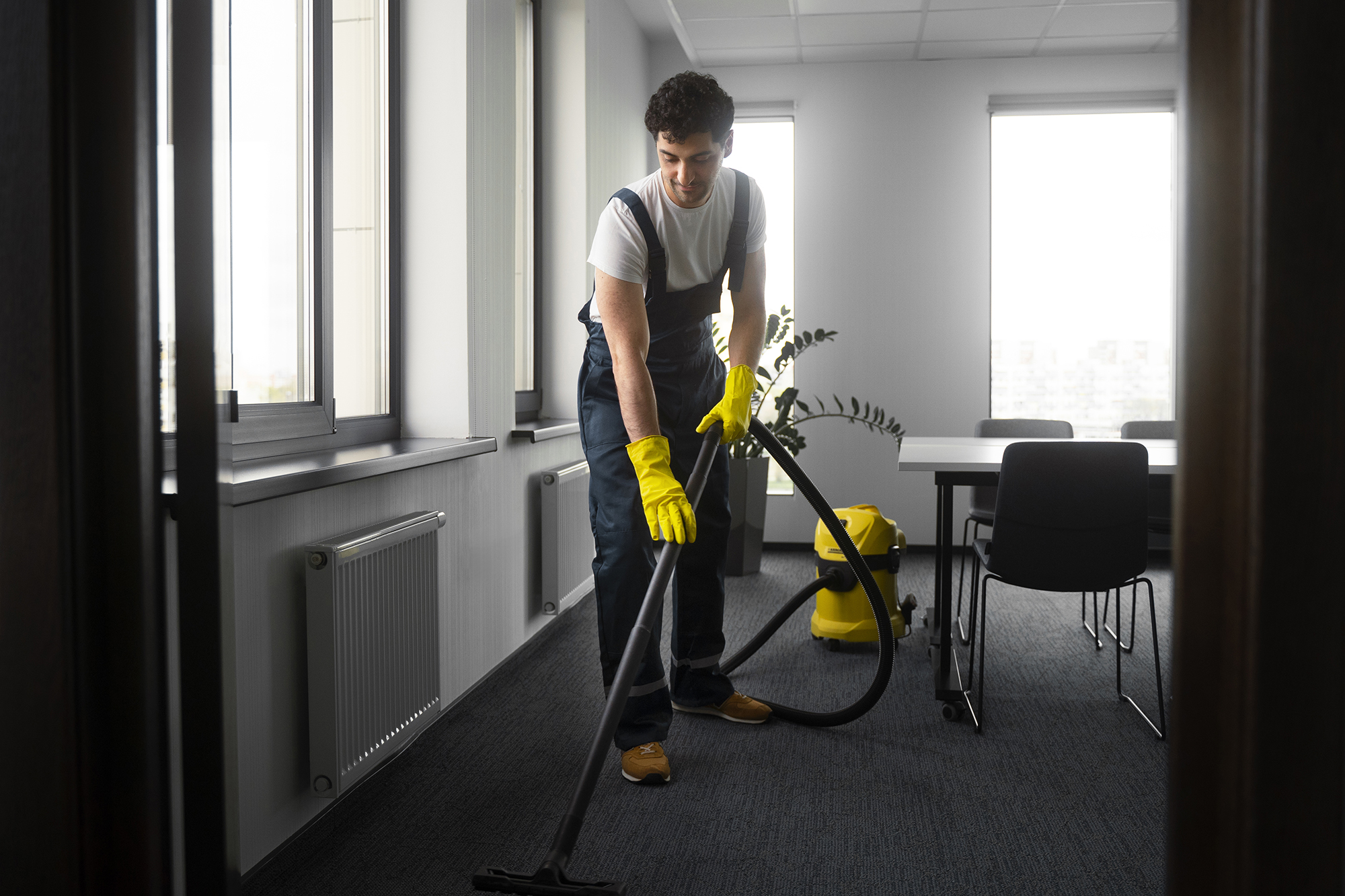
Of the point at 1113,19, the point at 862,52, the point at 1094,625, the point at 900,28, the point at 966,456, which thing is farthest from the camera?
the point at 862,52

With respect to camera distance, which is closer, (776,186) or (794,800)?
(794,800)

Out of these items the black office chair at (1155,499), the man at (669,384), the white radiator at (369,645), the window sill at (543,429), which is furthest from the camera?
the black office chair at (1155,499)

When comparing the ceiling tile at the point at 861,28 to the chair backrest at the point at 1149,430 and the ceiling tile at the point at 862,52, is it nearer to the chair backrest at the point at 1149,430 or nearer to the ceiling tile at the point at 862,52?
the ceiling tile at the point at 862,52

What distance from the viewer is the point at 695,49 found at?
436 cm

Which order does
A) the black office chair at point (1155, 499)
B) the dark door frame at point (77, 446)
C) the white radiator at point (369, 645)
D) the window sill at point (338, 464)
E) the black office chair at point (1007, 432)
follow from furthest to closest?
the black office chair at point (1007, 432)
the black office chair at point (1155, 499)
the white radiator at point (369, 645)
the window sill at point (338, 464)
the dark door frame at point (77, 446)

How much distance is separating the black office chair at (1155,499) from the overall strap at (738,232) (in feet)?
4.49

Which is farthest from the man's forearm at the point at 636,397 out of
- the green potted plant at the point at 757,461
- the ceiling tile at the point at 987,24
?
the ceiling tile at the point at 987,24

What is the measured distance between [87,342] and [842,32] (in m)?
4.12

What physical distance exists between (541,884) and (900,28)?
392 centimetres

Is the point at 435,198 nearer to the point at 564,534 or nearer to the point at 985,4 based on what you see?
the point at 564,534

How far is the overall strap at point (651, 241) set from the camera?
6.02ft

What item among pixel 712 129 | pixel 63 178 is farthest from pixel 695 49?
pixel 63 178

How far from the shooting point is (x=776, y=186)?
15.0ft

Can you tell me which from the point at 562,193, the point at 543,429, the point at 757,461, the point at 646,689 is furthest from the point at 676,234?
the point at 757,461
